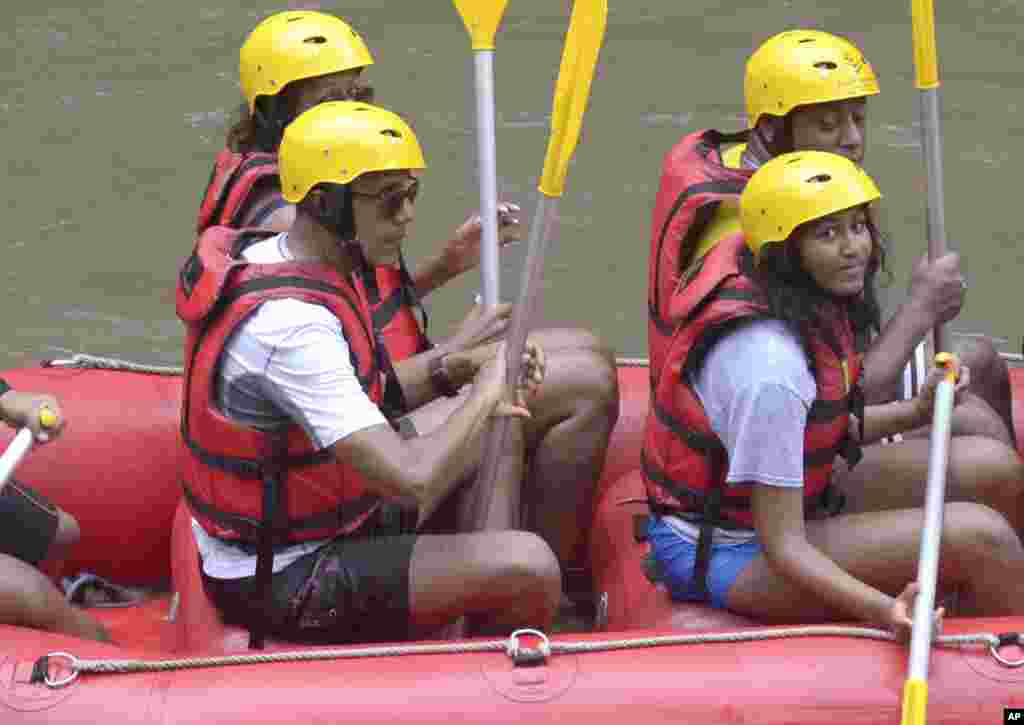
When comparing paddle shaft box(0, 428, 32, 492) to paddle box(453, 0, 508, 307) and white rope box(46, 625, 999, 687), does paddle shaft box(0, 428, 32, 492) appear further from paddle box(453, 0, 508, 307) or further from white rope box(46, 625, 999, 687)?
paddle box(453, 0, 508, 307)

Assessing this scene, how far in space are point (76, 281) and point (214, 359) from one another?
12.8 ft

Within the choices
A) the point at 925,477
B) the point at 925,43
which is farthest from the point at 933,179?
the point at 925,477

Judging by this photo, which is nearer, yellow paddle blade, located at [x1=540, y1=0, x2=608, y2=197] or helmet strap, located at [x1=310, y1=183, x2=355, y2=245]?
helmet strap, located at [x1=310, y1=183, x2=355, y2=245]

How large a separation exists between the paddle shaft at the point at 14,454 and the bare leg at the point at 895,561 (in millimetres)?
1261

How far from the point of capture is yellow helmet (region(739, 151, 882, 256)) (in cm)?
340

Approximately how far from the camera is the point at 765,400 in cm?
336

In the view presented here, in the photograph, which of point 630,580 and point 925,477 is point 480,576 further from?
point 925,477

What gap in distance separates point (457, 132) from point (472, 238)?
3.85 metres

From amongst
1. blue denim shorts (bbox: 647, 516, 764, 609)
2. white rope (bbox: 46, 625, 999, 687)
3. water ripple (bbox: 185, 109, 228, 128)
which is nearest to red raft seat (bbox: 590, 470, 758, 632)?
blue denim shorts (bbox: 647, 516, 764, 609)

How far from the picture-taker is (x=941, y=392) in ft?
12.0

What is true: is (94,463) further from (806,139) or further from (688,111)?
(688,111)

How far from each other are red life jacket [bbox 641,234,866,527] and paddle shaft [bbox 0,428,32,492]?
1109 mm

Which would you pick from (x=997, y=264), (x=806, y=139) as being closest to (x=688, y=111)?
(x=997, y=264)

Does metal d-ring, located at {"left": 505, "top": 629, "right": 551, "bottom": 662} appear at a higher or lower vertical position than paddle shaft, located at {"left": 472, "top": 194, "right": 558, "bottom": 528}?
lower
